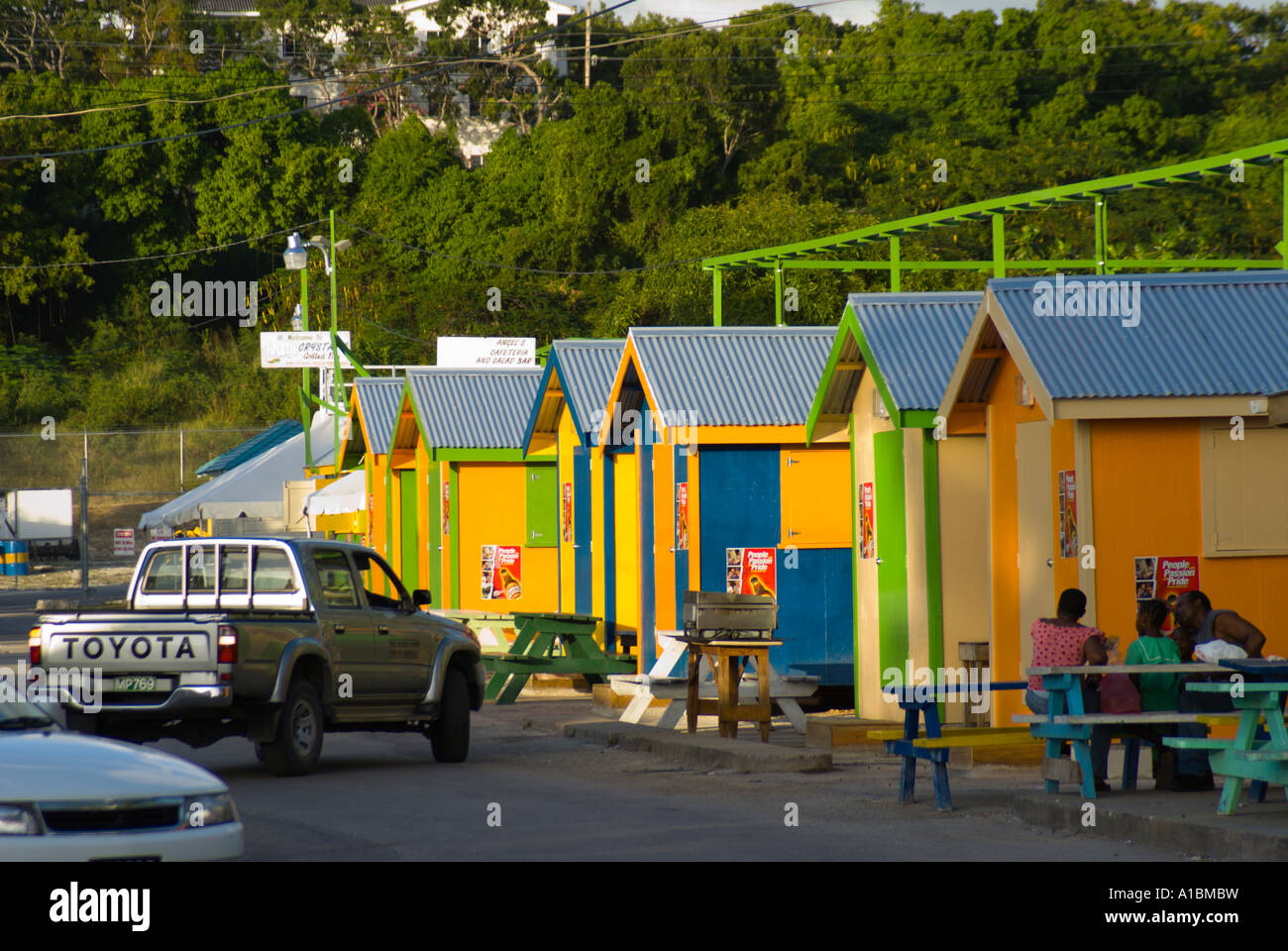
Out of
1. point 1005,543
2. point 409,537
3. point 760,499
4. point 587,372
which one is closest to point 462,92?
point 409,537

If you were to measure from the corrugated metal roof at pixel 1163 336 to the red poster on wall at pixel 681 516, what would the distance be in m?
6.03

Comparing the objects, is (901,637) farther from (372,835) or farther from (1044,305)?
(372,835)

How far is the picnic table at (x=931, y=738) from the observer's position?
12023 millimetres

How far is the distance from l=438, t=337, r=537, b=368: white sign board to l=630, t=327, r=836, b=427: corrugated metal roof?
13076 mm

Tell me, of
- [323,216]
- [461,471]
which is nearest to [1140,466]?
[461,471]

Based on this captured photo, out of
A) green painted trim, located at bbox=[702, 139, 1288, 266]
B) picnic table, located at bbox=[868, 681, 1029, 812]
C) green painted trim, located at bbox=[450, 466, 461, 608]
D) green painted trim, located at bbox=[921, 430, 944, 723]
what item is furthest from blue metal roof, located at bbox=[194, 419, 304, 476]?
picnic table, located at bbox=[868, 681, 1029, 812]

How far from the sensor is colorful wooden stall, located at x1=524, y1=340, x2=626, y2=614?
23094 millimetres

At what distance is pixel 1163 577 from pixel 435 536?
655 inches

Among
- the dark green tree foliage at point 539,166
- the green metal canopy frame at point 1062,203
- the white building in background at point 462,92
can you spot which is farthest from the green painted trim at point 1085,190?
the white building in background at point 462,92

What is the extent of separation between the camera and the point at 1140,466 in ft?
44.4

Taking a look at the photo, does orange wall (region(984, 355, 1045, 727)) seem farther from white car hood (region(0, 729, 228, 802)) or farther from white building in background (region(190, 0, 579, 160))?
white building in background (region(190, 0, 579, 160))

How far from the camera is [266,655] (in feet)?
45.4

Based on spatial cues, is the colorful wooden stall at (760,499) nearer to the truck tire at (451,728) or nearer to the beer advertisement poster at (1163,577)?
the truck tire at (451,728)
